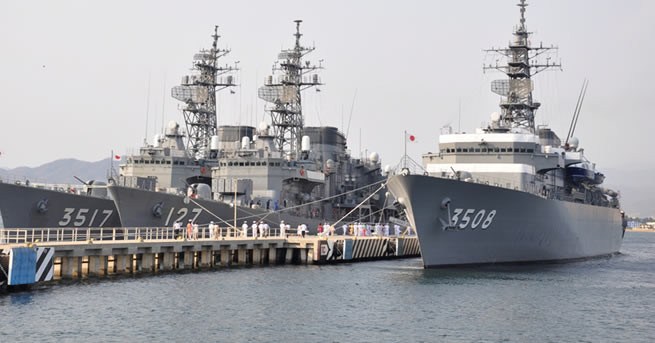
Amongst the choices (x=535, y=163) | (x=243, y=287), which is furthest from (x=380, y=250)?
(x=243, y=287)

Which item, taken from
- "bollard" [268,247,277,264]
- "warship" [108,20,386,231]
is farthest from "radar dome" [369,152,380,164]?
"bollard" [268,247,277,264]

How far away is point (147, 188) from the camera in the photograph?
30422 mm

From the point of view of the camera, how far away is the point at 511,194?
2517 centimetres

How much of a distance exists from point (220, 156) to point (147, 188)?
10.1 m

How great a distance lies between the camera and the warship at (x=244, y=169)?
99.8ft

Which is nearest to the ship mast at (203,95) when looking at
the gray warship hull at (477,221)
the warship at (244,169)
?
the warship at (244,169)

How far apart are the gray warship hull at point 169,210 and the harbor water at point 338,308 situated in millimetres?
4714

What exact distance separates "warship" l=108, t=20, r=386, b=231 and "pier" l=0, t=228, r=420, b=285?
1341 millimetres

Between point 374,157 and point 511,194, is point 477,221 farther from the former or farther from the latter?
point 374,157

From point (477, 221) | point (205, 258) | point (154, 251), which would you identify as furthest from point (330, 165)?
point (154, 251)

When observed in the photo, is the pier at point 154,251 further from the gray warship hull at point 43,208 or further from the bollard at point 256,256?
the gray warship hull at point 43,208

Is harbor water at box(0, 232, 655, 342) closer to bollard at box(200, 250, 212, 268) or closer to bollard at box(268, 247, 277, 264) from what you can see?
bollard at box(200, 250, 212, 268)

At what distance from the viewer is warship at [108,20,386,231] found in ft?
99.8

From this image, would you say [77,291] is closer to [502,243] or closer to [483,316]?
[483,316]
